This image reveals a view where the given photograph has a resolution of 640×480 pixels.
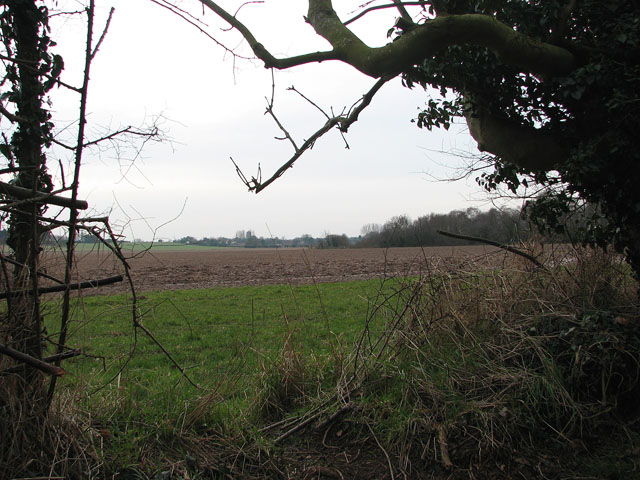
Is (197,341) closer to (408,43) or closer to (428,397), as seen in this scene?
(428,397)

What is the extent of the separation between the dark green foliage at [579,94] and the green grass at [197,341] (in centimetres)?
223

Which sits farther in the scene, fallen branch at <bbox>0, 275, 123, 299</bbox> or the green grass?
the green grass

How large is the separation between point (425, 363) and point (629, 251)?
6.83 feet

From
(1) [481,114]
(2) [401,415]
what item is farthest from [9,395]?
(1) [481,114]

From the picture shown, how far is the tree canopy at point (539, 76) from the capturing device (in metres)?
3.41

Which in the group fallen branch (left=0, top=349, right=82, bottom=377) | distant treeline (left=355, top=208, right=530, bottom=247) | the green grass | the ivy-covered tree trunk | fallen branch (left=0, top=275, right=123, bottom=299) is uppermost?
the ivy-covered tree trunk

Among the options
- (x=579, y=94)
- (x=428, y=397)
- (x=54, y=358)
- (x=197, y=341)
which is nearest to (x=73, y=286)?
(x=54, y=358)

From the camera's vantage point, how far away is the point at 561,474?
285cm

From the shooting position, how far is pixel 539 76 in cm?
424

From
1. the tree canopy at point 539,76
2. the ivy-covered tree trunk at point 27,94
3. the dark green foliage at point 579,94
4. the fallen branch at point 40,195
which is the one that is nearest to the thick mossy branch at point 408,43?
the tree canopy at point 539,76

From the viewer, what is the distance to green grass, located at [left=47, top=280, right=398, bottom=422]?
3.36 metres

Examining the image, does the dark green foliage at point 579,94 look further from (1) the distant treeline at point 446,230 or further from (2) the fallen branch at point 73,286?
(2) the fallen branch at point 73,286

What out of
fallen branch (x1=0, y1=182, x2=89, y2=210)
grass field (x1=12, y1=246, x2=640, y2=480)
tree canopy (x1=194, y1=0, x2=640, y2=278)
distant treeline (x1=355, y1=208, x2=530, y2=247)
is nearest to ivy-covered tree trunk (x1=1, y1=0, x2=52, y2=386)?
fallen branch (x1=0, y1=182, x2=89, y2=210)

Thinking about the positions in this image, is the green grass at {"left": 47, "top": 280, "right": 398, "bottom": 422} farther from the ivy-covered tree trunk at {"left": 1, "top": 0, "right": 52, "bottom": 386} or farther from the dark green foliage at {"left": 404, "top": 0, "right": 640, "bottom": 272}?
the dark green foliage at {"left": 404, "top": 0, "right": 640, "bottom": 272}
